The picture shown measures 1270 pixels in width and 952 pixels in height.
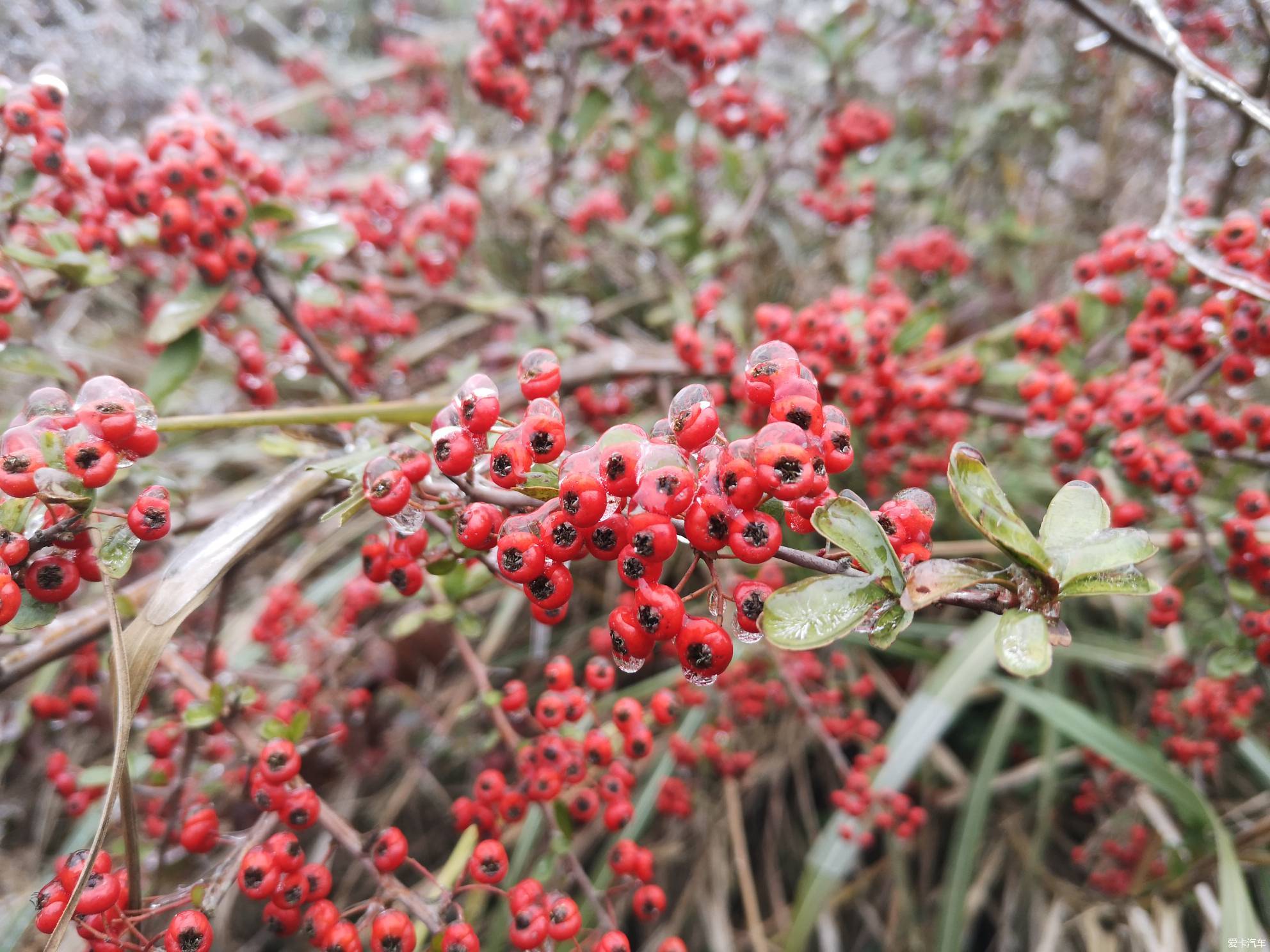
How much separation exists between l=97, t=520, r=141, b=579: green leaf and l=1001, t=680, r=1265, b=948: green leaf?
204 centimetres

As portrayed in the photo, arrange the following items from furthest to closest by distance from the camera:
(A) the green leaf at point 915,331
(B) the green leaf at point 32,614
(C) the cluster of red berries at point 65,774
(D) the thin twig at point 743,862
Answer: (D) the thin twig at point 743,862
(A) the green leaf at point 915,331
(C) the cluster of red berries at point 65,774
(B) the green leaf at point 32,614

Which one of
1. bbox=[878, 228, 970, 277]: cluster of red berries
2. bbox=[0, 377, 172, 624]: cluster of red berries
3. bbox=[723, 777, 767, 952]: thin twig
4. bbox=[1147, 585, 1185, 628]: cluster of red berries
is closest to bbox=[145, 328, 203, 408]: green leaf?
bbox=[0, 377, 172, 624]: cluster of red berries

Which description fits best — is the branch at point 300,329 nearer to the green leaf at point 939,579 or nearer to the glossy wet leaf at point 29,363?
the glossy wet leaf at point 29,363

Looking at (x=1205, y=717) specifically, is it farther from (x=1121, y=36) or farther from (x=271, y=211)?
(x=271, y=211)

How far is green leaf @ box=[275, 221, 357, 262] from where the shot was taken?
6.00 ft

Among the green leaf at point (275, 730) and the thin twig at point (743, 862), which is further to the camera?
the thin twig at point (743, 862)

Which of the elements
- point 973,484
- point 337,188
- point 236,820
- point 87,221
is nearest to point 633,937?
point 236,820

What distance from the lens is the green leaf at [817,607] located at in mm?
795

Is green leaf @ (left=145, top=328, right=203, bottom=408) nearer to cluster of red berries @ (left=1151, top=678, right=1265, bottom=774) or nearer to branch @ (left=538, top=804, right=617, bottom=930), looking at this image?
branch @ (left=538, top=804, right=617, bottom=930)

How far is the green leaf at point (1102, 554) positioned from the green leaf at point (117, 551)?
49.5 inches

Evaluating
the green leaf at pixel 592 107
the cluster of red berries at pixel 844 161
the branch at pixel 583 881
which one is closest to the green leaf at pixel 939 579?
the branch at pixel 583 881

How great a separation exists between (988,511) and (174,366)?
1899mm

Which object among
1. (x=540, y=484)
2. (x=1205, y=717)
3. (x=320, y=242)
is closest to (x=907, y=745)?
(x=1205, y=717)

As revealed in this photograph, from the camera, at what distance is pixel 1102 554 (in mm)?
808
